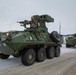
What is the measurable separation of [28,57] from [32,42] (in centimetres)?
83

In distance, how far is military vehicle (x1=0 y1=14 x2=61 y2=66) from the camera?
24.4 feet

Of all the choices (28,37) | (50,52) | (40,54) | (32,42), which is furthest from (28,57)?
→ (50,52)

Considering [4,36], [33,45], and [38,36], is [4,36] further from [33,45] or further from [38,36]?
[38,36]

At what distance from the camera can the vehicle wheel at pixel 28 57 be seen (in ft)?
24.4

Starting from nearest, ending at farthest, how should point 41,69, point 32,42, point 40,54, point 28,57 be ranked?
point 41,69 < point 28,57 < point 32,42 < point 40,54

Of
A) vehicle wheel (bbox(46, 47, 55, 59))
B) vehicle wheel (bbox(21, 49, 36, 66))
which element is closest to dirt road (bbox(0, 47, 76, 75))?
vehicle wheel (bbox(21, 49, 36, 66))

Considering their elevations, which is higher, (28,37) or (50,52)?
(28,37)

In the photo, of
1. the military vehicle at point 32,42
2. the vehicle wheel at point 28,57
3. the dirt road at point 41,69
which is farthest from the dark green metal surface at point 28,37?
the dirt road at point 41,69

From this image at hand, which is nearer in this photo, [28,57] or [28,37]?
[28,57]

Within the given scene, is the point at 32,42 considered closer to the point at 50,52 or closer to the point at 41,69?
the point at 41,69

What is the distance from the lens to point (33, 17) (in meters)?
9.95

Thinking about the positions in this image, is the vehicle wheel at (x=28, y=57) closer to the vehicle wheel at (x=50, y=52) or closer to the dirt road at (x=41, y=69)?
the dirt road at (x=41, y=69)

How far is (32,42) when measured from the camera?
26.3 ft

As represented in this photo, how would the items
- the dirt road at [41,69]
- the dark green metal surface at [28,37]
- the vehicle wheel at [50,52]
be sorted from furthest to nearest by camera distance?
the vehicle wheel at [50,52] → the dark green metal surface at [28,37] → the dirt road at [41,69]
